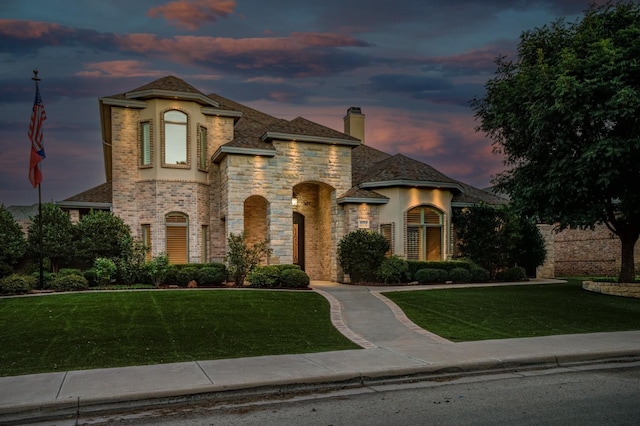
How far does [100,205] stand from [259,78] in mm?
9289

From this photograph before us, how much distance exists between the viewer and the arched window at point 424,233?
23.3m

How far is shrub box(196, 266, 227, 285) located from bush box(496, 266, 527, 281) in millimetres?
12984

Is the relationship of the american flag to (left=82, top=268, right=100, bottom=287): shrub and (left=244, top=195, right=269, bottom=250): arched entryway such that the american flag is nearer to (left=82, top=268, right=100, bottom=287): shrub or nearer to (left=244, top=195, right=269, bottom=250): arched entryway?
(left=82, top=268, right=100, bottom=287): shrub

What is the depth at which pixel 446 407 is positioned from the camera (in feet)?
20.1

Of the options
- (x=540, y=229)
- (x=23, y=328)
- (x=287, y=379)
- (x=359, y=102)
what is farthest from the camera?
(x=359, y=102)

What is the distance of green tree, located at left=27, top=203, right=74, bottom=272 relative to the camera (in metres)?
19.1

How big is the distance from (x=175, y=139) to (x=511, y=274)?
53.6 ft

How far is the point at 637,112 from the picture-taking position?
1436cm

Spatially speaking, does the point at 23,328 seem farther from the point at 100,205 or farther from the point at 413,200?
the point at 413,200

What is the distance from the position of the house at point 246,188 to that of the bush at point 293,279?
228 cm

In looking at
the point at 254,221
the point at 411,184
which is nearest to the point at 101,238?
the point at 254,221

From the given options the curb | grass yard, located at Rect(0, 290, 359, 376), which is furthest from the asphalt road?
grass yard, located at Rect(0, 290, 359, 376)

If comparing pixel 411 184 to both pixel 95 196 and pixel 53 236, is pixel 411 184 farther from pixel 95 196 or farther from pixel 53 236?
pixel 53 236

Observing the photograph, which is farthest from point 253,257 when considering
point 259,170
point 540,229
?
point 540,229
